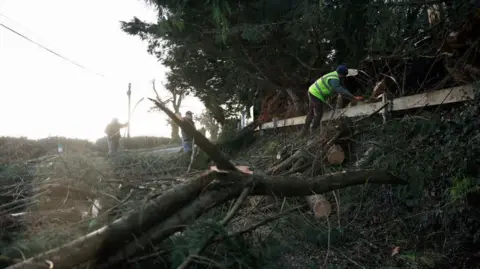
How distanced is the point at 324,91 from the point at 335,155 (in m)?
1.79

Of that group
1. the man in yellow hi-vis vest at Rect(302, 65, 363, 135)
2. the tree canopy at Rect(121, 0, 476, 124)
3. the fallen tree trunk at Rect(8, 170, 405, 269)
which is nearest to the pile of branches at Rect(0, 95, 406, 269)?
the fallen tree trunk at Rect(8, 170, 405, 269)

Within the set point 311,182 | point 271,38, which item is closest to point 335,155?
point 311,182

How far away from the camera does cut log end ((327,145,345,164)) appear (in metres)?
4.73

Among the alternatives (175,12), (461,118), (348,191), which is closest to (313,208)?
(348,191)

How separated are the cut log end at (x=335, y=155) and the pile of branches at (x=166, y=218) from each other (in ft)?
6.83

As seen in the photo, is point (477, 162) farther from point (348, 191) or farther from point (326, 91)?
Answer: point (326, 91)

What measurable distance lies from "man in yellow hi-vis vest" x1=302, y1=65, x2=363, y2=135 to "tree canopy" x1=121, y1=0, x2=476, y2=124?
457mm

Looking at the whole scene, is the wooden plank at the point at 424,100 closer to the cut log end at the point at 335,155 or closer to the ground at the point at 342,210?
the ground at the point at 342,210

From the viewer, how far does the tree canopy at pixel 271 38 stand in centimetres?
382

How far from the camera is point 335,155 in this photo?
15.5ft

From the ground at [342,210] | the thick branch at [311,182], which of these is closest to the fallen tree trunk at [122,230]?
the ground at [342,210]

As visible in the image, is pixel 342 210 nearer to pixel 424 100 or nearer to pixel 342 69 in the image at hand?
pixel 424 100

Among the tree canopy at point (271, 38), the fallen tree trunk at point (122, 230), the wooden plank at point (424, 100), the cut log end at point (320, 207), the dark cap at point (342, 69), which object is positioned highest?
the tree canopy at point (271, 38)

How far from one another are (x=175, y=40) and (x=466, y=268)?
8008 millimetres
